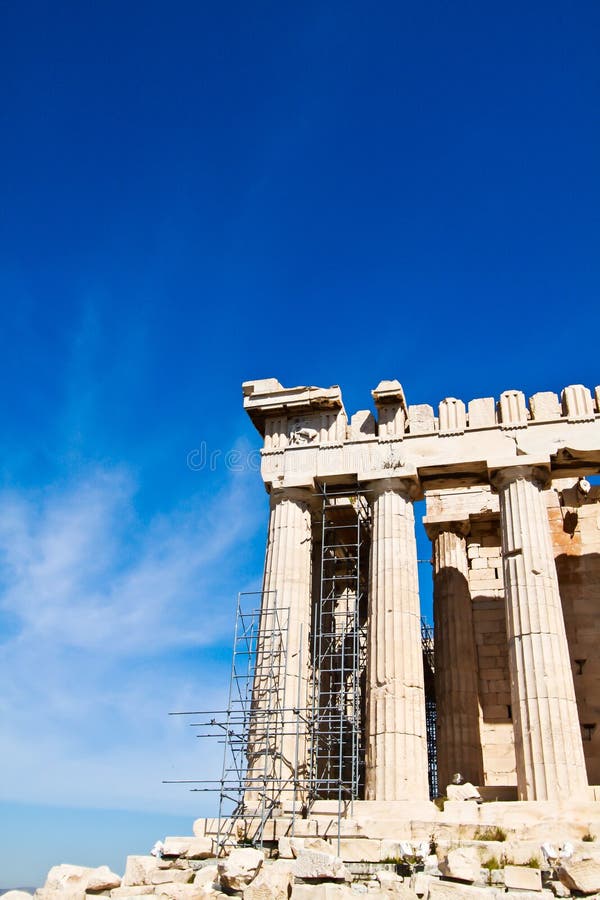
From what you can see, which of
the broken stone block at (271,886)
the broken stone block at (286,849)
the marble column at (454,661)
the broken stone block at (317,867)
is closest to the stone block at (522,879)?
the broken stone block at (317,867)

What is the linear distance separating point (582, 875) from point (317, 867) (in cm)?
401

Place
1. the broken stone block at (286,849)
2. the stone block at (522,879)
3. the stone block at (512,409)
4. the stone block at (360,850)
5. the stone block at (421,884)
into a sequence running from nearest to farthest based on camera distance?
1. the stone block at (421,884)
2. the stone block at (522,879)
3. the stone block at (360,850)
4. the broken stone block at (286,849)
5. the stone block at (512,409)

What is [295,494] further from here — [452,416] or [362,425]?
[452,416]

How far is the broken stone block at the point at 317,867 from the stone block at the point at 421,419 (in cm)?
1171

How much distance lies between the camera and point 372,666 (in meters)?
20.2

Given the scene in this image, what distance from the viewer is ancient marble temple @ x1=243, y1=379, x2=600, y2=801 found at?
1900cm

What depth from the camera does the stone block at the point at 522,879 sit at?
42.1 ft

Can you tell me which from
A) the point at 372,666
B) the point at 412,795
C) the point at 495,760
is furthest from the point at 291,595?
the point at 495,760

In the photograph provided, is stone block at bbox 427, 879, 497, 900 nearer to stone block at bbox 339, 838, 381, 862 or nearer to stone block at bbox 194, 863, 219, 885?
stone block at bbox 339, 838, 381, 862

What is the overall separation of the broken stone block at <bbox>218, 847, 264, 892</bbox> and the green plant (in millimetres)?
4449

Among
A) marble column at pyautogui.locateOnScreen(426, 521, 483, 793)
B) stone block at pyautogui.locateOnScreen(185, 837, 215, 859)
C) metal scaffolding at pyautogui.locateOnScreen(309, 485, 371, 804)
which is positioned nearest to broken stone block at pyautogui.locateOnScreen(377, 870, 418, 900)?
stone block at pyautogui.locateOnScreen(185, 837, 215, 859)

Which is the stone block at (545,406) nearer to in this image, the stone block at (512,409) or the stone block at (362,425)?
the stone block at (512,409)

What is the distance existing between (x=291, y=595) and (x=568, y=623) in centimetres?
840

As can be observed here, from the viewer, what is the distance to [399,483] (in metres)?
22.3
